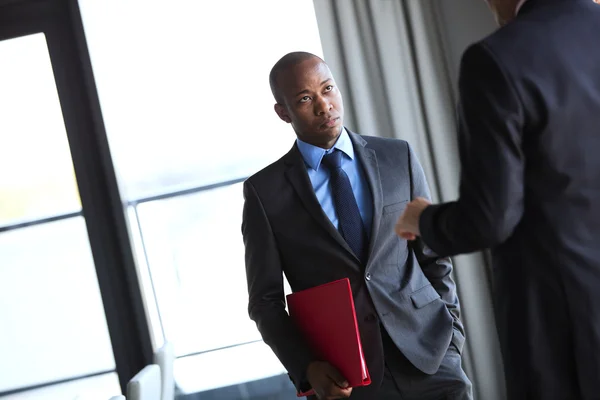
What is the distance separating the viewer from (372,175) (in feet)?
6.66

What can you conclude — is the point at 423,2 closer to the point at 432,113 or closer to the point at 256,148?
the point at 432,113

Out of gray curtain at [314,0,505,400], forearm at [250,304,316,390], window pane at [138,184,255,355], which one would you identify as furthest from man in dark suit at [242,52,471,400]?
window pane at [138,184,255,355]

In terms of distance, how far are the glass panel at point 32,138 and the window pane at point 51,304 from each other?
0.13 m

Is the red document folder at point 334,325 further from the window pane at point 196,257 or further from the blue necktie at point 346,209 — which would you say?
the window pane at point 196,257

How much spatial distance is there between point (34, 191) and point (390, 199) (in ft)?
8.64

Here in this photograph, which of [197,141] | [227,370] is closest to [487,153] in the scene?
[197,141]

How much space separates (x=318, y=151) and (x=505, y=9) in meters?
0.77

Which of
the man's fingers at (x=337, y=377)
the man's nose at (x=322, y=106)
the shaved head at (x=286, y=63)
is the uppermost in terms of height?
the shaved head at (x=286, y=63)

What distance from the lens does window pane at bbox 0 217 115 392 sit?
400 cm

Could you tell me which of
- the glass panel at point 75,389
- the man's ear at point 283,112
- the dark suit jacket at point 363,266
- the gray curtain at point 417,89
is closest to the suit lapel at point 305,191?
the dark suit jacket at point 363,266

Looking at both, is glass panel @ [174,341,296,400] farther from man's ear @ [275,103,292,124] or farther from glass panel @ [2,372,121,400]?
man's ear @ [275,103,292,124]

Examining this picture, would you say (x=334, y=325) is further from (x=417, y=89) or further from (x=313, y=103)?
(x=417, y=89)

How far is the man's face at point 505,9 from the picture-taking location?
142cm

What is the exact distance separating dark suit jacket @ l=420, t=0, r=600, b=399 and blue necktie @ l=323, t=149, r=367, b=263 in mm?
592
